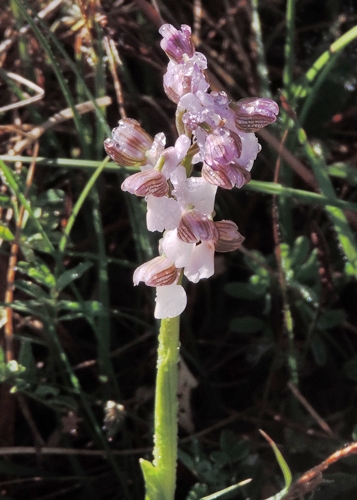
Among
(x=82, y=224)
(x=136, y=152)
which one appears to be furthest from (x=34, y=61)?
(x=136, y=152)

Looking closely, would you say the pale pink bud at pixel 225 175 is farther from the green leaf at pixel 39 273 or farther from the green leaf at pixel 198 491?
the green leaf at pixel 198 491

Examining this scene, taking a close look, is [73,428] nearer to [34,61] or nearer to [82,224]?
[82,224]

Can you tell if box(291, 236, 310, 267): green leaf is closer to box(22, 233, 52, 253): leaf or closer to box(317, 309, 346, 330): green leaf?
box(317, 309, 346, 330): green leaf

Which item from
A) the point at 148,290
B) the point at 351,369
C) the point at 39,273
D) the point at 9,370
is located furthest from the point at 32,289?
the point at 351,369

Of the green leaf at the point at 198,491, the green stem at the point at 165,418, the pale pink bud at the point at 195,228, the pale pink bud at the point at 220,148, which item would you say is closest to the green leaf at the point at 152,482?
the green stem at the point at 165,418

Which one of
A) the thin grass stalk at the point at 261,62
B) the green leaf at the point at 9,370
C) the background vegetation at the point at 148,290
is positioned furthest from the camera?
the thin grass stalk at the point at 261,62

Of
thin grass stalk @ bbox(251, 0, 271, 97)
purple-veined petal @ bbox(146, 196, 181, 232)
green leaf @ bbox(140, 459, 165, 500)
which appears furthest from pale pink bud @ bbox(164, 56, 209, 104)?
thin grass stalk @ bbox(251, 0, 271, 97)

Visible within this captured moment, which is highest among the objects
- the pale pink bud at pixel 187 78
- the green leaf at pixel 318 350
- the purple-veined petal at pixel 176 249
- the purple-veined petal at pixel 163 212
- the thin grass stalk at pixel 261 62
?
the thin grass stalk at pixel 261 62
